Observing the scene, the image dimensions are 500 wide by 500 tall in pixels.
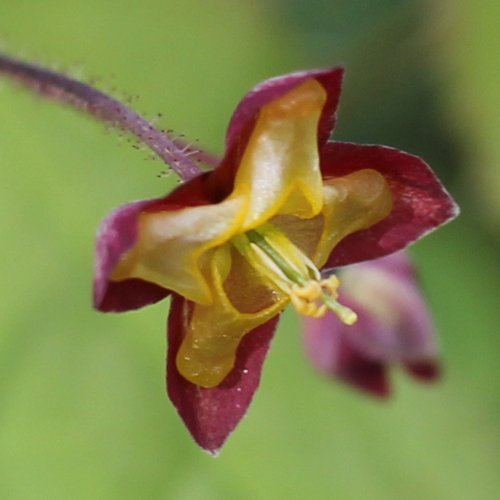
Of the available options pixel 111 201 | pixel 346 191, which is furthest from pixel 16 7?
pixel 346 191

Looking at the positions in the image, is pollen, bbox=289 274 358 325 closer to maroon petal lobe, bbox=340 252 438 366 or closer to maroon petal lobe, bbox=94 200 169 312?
maroon petal lobe, bbox=94 200 169 312

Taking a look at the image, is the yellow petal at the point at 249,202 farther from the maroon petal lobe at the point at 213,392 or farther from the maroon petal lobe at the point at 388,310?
the maroon petal lobe at the point at 388,310

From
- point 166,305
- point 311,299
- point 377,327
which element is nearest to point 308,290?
point 311,299

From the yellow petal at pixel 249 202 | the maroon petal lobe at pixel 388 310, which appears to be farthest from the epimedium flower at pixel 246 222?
the maroon petal lobe at pixel 388 310

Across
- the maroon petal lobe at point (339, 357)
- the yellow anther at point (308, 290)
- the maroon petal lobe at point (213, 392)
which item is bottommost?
the maroon petal lobe at point (339, 357)

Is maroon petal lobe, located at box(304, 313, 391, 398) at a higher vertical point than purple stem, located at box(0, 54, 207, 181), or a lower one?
lower

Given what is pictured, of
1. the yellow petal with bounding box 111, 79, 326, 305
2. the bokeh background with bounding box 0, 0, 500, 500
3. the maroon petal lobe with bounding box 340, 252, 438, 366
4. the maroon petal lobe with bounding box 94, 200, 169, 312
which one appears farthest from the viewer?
the bokeh background with bounding box 0, 0, 500, 500

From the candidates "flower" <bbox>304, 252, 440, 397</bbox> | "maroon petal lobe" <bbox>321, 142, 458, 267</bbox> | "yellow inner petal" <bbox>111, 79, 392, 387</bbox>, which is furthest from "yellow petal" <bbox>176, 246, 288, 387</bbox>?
"flower" <bbox>304, 252, 440, 397</bbox>
